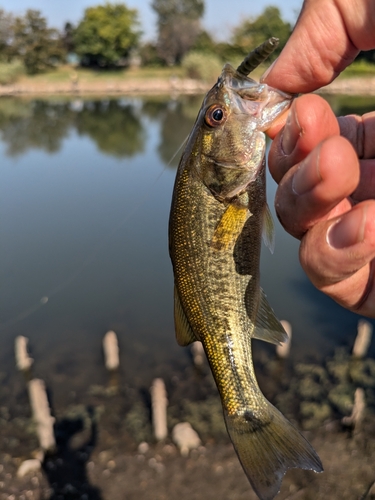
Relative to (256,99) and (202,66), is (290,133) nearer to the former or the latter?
(256,99)

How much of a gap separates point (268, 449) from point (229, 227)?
125 centimetres

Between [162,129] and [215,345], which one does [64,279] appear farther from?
[162,129]

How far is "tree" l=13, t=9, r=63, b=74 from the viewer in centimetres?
5825

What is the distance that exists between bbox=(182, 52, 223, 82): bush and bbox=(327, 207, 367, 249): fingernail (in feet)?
160

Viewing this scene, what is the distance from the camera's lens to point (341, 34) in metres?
2.38

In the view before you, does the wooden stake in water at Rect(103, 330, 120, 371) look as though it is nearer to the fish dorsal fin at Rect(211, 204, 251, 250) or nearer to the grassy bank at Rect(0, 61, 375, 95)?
the fish dorsal fin at Rect(211, 204, 251, 250)

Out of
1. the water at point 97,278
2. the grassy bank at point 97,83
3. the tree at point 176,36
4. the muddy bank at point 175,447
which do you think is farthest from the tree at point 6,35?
the muddy bank at point 175,447

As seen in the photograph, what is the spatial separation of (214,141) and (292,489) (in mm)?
6204

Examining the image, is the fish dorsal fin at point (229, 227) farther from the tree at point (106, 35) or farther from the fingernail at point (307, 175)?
the tree at point (106, 35)

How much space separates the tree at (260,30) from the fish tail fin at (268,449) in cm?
4188

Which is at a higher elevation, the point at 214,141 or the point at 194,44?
the point at 194,44

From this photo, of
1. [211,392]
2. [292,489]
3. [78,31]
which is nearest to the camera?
[292,489]

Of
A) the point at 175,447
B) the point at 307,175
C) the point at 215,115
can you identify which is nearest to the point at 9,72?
the point at 175,447

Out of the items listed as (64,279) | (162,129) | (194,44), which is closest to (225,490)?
(64,279)
